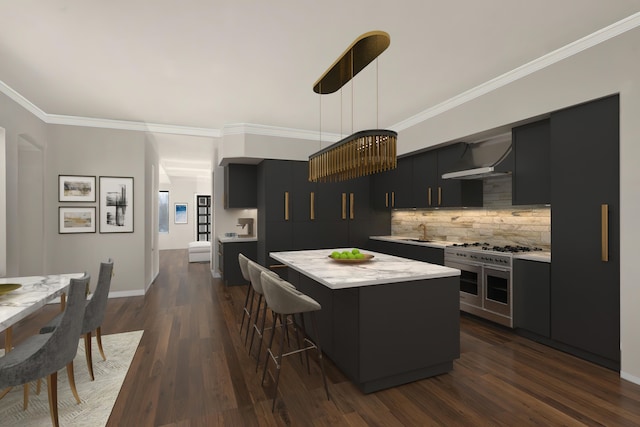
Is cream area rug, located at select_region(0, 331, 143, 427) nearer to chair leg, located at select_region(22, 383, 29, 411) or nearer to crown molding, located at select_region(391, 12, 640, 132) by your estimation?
chair leg, located at select_region(22, 383, 29, 411)

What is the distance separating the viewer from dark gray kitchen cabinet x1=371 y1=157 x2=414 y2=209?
5.38 metres

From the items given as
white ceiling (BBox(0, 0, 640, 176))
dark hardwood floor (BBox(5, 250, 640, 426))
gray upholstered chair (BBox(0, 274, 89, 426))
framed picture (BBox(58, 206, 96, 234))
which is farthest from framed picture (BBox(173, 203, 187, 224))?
gray upholstered chair (BBox(0, 274, 89, 426))

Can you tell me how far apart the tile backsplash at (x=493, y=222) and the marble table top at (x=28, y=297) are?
468cm

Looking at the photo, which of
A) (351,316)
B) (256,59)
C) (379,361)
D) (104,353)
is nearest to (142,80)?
(256,59)

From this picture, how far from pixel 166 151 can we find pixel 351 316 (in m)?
6.36

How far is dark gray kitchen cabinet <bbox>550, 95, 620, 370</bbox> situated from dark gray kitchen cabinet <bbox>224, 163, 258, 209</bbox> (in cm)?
480

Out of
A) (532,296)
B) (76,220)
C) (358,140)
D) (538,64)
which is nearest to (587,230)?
(532,296)

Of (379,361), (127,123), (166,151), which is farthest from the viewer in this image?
(166,151)

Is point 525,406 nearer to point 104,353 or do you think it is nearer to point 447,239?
point 447,239

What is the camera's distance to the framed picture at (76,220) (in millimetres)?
4762

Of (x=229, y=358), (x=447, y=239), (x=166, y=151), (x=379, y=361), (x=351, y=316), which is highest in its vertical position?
(x=166, y=151)

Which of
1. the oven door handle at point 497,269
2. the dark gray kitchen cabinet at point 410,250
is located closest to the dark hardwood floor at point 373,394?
the oven door handle at point 497,269

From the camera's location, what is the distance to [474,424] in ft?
6.61

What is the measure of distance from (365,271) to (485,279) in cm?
201
